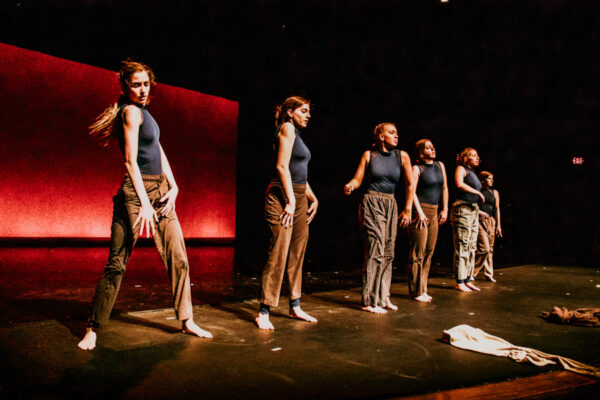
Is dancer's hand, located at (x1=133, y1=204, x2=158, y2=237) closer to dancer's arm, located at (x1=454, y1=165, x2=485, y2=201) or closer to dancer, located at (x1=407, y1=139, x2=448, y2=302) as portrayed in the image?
dancer, located at (x1=407, y1=139, x2=448, y2=302)

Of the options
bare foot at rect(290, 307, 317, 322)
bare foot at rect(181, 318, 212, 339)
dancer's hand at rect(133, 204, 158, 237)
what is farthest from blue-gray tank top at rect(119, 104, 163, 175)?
bare foot at rect(290, 307, 317, 322)

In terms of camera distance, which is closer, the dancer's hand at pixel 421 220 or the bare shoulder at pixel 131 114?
the bare shoulder at pixel 131 114

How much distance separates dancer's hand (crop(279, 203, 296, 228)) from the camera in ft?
9.28

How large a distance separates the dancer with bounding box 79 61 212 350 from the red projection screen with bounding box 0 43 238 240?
18.0 feet

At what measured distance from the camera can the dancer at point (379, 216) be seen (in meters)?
3.43

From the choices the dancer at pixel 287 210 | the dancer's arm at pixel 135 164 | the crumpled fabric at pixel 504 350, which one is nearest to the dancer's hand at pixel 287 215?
the dancer at pixel 287 210

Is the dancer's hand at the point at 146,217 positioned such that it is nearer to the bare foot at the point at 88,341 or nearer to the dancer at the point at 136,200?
the dancer at the point at 136,200

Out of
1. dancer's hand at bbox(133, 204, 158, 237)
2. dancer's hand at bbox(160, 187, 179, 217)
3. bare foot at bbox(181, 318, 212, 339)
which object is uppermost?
dancer's hand at bbox(160, 187, 179, 217)

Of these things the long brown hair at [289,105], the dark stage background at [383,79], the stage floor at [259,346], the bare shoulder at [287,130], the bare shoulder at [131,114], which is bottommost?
the stage floor at [259,346]

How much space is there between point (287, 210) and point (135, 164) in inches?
39.1

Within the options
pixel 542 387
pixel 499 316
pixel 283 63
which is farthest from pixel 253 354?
pixel 283 63

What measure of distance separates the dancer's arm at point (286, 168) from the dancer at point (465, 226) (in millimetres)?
2447

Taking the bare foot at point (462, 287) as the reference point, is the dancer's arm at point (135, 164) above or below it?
above

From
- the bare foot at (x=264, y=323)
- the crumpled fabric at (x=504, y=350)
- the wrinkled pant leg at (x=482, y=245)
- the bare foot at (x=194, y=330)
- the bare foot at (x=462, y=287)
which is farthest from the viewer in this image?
the wrinkled pant leg at (x=482, y=245)
